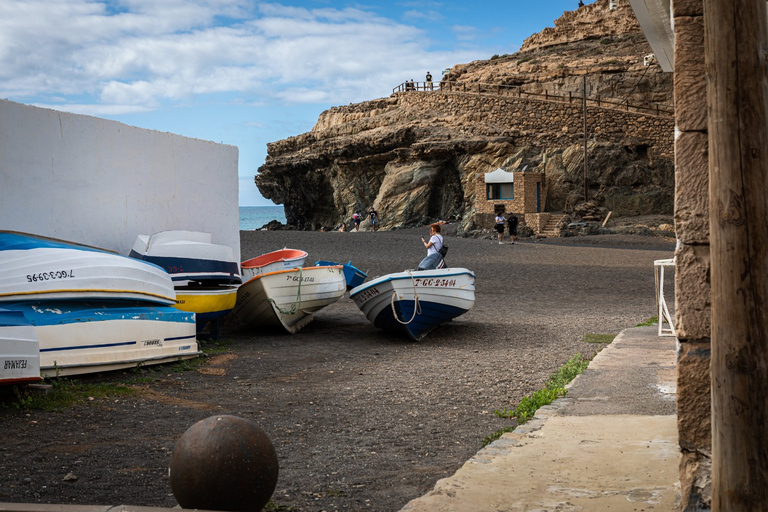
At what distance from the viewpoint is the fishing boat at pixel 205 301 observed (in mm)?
9922

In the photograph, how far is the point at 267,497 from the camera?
356 centimetres

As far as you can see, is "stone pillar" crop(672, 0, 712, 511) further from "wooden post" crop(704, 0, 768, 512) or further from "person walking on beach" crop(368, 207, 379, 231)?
"person walking on beach" crop(368, 207, 379, 231)

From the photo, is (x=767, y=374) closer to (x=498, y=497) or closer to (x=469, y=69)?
(x=498, y=497)

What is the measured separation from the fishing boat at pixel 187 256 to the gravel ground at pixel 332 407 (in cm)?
99

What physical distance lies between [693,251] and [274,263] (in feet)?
33.7

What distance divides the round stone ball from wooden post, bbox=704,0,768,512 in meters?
1.98

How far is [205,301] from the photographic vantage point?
1021 centimetres

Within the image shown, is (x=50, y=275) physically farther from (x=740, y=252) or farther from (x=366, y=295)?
(x=740, y=252)

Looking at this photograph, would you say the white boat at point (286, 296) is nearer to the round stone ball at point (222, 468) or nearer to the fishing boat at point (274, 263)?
the fishing boat at point (274, 263)

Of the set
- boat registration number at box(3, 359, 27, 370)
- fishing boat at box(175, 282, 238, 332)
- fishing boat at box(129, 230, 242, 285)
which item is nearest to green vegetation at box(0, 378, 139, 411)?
boat registration number at box(3, 359, 27, 370)

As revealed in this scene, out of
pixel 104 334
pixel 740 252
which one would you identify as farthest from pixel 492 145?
pixel 740 252

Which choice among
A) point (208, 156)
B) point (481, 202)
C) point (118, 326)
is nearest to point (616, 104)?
point (481, 202)

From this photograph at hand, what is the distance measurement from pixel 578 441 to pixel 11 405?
4.77 m

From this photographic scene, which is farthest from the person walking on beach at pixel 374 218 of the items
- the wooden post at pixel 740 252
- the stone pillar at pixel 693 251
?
the wooden post at pixel 740 252
